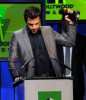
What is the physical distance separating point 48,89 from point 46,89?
0.05ft

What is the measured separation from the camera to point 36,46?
133 inches

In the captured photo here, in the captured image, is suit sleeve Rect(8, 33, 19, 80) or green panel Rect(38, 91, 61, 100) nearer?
green panel Rect(38, 91, 61, 100)

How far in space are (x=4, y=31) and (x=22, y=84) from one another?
1747mm

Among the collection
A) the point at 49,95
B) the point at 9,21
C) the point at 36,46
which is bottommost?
the point at 49,95

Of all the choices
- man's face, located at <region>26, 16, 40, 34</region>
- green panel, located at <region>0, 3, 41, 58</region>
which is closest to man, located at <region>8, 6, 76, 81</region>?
man's face, located at <region>26, 16, 40, 34</region>

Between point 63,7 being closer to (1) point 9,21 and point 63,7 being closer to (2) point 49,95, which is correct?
(1) point 9,21

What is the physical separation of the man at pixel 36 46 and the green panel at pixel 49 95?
0.77m

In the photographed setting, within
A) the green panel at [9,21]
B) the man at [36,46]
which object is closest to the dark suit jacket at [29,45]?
the man at [36,46]

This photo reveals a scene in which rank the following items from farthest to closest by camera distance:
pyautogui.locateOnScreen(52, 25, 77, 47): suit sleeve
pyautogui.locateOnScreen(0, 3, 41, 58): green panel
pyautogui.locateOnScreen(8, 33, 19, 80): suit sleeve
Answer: pyautogui.locateOnScreen(0, 3, 41, 58): green panel → pyautogui.locateOnScreen(52, 25, 77, 47): suit sleeve → pyautogui.locateOnScreen(8, 33, 19, 80): suit sleeve

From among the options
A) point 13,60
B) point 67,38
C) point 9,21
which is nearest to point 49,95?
point 13,60

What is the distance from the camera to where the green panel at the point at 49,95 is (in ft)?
8.27

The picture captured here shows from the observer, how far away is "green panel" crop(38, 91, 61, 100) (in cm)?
252

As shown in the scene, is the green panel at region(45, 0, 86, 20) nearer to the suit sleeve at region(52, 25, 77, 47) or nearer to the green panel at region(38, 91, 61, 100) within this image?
the suit sleeve at region(52, 25, 77, 47)

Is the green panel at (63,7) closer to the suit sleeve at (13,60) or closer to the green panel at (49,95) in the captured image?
the suit sleeve at (13,60)
